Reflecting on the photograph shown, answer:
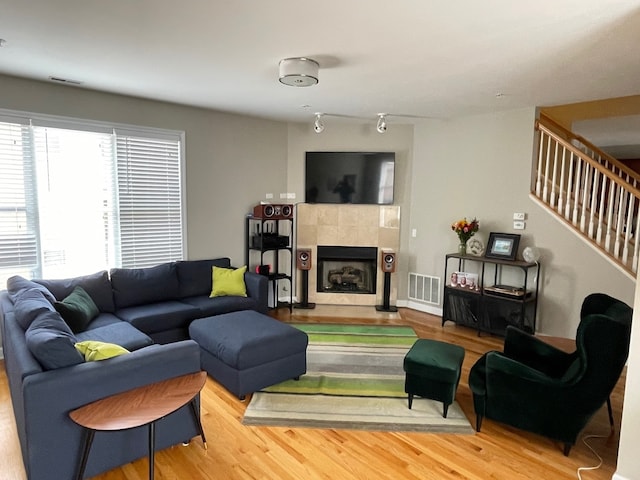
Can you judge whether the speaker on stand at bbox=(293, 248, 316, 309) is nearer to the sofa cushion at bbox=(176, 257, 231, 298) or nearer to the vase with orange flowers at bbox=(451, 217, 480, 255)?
the sofa cushion at bbox=(176, 257, 231, 298)

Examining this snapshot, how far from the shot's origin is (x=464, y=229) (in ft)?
16.2

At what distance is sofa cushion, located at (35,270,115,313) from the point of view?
3.80 m

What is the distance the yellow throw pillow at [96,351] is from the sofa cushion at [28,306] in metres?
0.49

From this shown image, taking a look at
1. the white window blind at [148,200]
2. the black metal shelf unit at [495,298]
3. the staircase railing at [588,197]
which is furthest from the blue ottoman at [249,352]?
the staircase railing at [588,197]

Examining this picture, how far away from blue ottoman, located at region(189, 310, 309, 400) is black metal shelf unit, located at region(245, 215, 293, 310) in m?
1.84

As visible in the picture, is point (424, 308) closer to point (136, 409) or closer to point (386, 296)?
point (386, 296)

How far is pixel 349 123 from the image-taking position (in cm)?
575

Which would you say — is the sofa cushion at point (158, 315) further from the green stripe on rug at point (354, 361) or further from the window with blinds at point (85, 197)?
the green stripe on rug at point (354, 361)

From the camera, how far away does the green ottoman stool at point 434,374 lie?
2.96 meters

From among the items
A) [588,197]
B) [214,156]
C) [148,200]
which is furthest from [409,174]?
[148,200]

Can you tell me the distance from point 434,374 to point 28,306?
2881 millimetres

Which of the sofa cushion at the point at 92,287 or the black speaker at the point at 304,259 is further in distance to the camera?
the black speaker at the point at 304,259

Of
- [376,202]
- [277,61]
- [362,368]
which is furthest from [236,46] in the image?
[376,202]

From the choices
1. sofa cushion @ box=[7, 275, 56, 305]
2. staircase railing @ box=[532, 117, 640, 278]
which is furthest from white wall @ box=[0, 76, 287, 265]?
staircase railing @ box=[532, 117, 640, 278]
